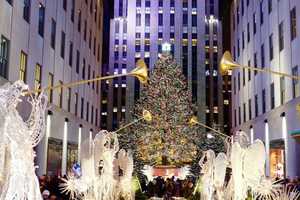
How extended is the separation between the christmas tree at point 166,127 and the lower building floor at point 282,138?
7.89 m

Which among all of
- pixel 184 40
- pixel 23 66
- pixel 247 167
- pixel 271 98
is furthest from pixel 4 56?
pixel 184 40

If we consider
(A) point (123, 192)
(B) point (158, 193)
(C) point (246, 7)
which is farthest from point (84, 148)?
(C) point (246, 7)

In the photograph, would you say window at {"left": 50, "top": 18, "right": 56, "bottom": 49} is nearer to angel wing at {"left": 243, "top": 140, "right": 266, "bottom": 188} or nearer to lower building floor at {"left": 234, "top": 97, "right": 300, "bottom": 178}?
lower building floor at {"left": 234, "top": 97, "right": 300, "bottom": 178}

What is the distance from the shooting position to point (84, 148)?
15.0 m

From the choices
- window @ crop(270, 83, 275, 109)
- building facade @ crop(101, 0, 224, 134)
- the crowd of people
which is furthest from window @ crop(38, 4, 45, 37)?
building facade @ crop(101, 0, 224, 134)

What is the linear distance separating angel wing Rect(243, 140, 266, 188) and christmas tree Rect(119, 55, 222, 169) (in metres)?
27.9

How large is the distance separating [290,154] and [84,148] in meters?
17.1

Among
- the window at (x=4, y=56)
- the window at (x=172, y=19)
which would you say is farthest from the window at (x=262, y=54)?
the window at (x=172, y=19)

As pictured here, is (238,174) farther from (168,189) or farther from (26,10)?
(26,10)

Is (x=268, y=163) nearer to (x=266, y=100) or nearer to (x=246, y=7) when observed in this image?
(x=266, y=100)

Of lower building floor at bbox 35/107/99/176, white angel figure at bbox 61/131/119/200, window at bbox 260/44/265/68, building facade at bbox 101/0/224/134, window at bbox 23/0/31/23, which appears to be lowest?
white angel figure at bbox 61/131/119/200

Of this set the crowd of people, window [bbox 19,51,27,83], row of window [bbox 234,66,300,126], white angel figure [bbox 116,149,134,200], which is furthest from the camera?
row of window [bbox 234,66,300,126]

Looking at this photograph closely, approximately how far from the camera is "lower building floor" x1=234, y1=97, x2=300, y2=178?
27188 mm

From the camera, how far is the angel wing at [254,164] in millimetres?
13981
